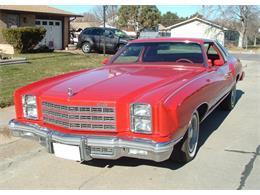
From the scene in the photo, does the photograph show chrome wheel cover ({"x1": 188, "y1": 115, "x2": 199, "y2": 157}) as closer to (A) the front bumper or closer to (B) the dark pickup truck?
(A) the front bumper

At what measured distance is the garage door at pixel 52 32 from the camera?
22.8 meters

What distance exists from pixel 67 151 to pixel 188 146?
1387mm

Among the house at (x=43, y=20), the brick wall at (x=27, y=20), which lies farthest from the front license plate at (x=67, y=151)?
the brick wall at (x=27, y=20)

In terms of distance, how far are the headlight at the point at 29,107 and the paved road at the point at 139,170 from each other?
610 mm

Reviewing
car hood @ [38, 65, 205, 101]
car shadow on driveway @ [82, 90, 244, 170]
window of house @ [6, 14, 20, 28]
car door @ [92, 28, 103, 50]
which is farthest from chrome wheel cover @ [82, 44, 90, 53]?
car hood @ [38, 65, 205, 101]

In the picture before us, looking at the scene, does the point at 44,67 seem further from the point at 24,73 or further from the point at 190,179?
the point at 190,179

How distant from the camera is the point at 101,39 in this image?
20750 mm

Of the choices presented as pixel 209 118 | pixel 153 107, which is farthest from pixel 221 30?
pixel 153 107

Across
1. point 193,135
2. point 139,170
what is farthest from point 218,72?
point 139,170

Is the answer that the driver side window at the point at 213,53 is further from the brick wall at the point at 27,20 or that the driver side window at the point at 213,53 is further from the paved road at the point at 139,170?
the brick wall at the point at 27,20

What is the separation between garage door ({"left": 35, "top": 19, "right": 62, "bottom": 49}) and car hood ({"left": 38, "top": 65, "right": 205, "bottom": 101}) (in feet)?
60.2

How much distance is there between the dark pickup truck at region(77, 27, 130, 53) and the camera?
67.5ft

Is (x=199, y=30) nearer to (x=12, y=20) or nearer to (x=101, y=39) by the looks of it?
(x=101, y=39)

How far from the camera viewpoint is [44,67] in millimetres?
12453
